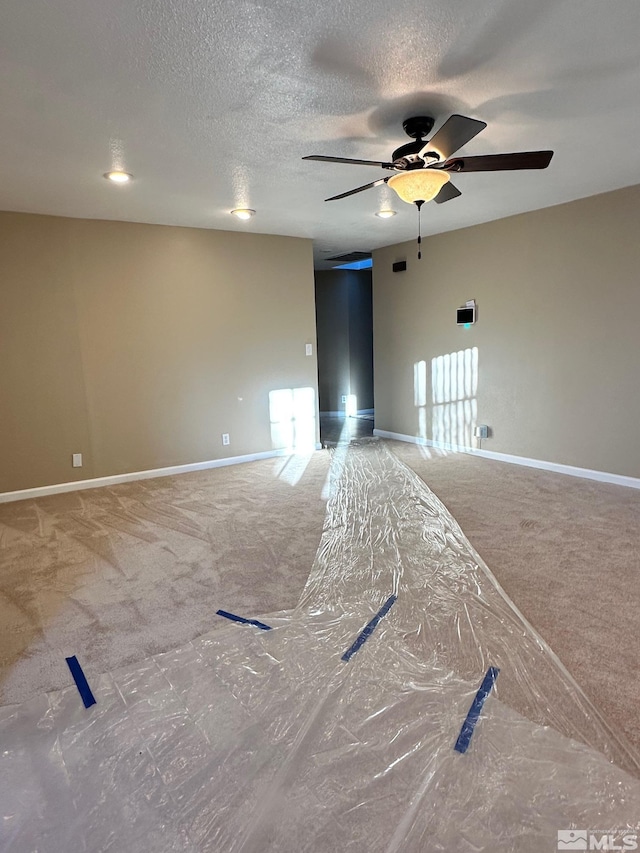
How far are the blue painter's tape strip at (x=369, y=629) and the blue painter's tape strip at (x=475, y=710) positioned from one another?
52cm

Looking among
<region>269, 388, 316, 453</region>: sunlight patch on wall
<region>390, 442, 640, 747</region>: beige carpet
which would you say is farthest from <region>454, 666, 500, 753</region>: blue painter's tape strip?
<region>269, 388, 316, 453</region>: sunlight patch on wall

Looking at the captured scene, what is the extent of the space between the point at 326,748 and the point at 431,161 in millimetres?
2712

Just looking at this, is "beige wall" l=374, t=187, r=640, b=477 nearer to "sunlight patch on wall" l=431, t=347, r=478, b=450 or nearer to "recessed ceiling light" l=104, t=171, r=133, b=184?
"sunlight patch on wall" l=431, t=347, r=478, b=450

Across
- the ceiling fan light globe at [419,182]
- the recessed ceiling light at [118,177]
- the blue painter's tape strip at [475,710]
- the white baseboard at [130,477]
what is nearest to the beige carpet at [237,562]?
the white baseboard at [130,477]

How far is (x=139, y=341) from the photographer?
4.89 m

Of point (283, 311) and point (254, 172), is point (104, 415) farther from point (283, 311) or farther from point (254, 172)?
point (254, 172)

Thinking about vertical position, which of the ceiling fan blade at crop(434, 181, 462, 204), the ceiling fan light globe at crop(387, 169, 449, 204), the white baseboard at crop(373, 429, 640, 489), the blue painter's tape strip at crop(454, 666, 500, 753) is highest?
the ceiling fan blade at crop(434, 181, 462, 204)

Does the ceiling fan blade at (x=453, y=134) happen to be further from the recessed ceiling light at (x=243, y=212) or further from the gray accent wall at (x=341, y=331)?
the gray accent wall at (x=341, y=331)

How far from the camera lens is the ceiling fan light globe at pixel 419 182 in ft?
8.76

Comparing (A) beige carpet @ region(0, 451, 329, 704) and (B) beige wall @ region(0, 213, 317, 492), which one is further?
(B) beige wall @ region(0, 213, 317, 492)

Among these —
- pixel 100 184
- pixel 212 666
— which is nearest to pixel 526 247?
pixel 100 184

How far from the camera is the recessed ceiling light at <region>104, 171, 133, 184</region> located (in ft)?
10.8

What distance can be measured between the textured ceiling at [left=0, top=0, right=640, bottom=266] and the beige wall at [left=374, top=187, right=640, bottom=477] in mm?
782

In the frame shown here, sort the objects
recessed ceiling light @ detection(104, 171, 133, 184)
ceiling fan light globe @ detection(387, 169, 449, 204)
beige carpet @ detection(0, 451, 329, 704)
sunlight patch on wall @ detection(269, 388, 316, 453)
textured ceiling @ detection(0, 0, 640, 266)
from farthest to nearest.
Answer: sunlight patch on wall @ detection(269, 388, 316, 453) < recessed ceiling light @ detection(104, 171, 133, 184) < ceiling fan light globe @ detection(387, 169, 449, 204) < beige carpet @ detection(0, 451, 329, 704) < textured ceiling @ detection(0, 0, 640, 266)
